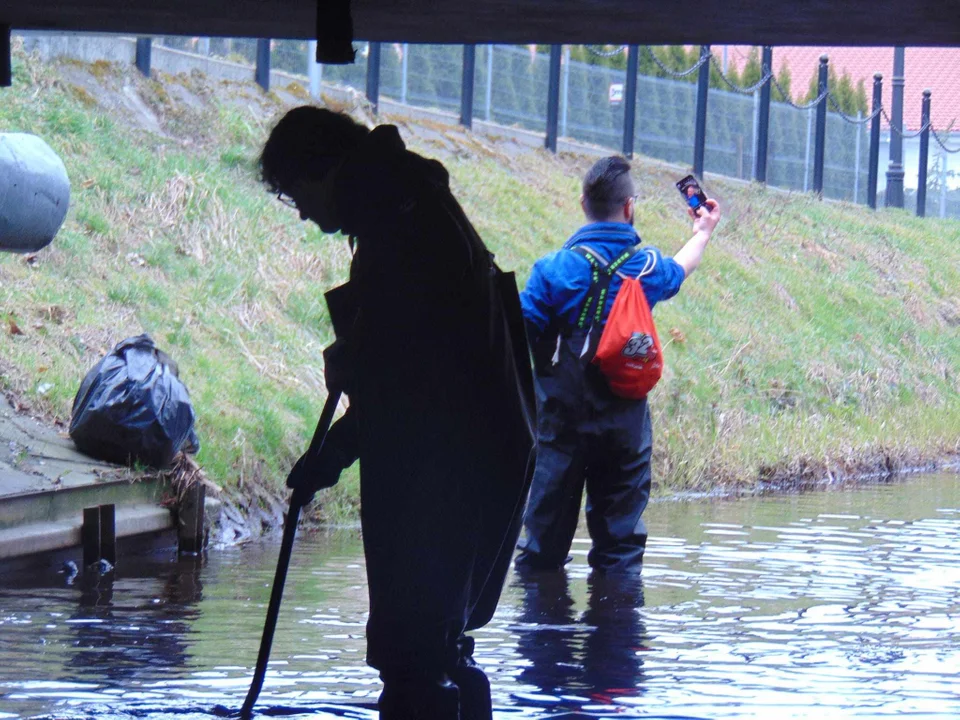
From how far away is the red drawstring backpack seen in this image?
659 centimetres

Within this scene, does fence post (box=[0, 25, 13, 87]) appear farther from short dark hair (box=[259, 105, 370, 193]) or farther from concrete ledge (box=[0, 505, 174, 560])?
short dark hair (box=[259, 105, 370, 193])

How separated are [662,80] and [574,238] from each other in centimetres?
1674

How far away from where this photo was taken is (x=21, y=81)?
1340 centimetres

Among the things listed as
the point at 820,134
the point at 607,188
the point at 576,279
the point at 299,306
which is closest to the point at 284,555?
the point at 576,279

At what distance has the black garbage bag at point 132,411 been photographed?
25.4ft

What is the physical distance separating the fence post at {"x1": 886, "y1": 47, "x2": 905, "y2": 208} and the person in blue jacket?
1744cm

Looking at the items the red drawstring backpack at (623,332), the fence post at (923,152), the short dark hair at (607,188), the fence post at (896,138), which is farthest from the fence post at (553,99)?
the red drawstring backpack at (623,332)

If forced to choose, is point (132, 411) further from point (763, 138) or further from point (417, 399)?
point (763, 138)

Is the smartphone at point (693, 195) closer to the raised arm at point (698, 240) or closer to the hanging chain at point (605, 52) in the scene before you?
the raised arm at point (698, 240)

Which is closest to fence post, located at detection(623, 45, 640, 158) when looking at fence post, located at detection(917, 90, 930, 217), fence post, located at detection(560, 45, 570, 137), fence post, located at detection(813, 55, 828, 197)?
fence post, located at detection(560, 45, 570, 137)

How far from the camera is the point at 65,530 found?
717cm

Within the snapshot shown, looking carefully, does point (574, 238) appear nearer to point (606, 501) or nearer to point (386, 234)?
point (606, 501)

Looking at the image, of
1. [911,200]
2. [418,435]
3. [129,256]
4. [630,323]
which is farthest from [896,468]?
[911,200]

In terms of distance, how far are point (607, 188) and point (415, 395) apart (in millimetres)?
3270
